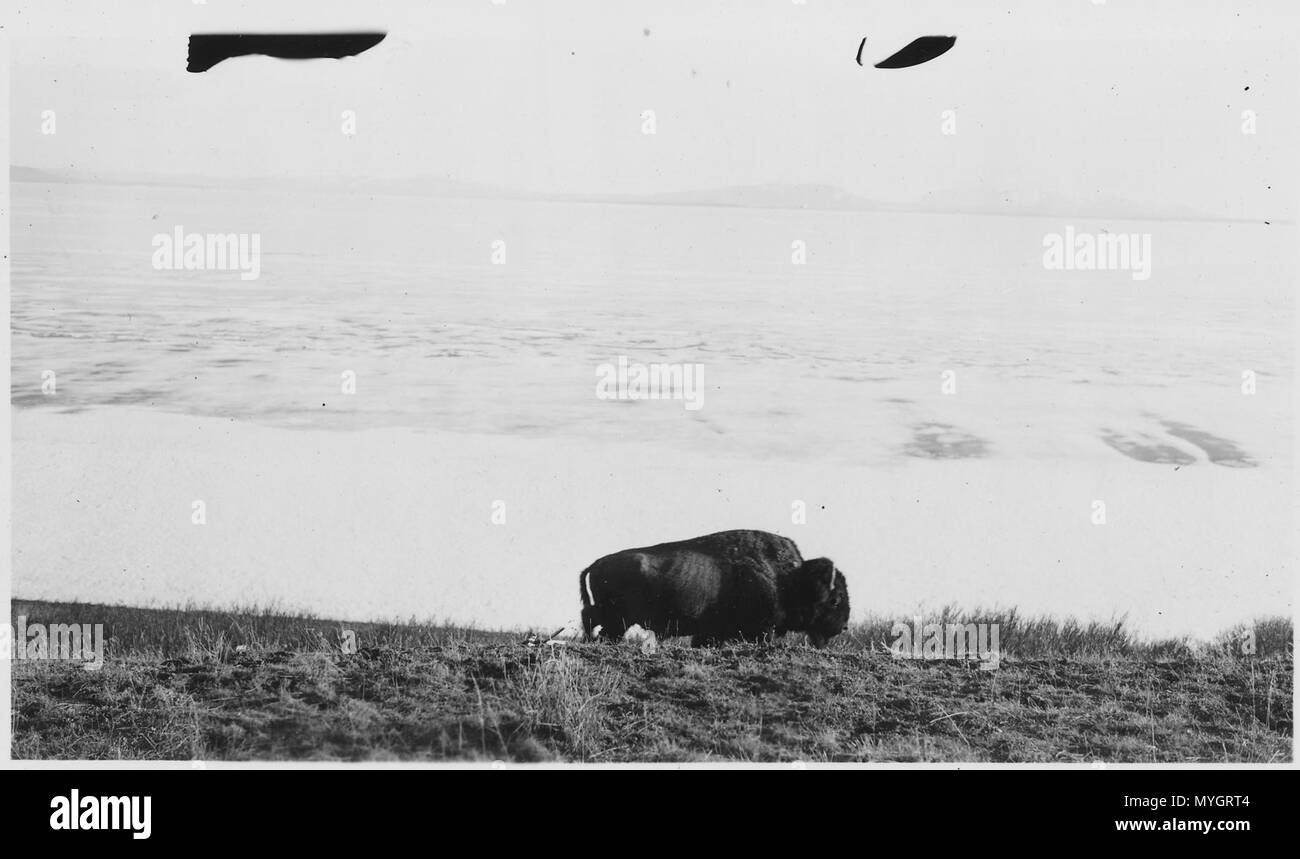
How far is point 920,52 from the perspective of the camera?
6.11 meters

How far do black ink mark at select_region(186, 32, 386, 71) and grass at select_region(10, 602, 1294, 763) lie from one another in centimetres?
321

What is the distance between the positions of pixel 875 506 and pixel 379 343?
2996mm

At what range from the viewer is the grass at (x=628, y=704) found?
503 centimetres

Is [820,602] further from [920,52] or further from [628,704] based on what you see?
[920,52]

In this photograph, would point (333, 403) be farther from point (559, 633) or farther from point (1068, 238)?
point (1068, 238)
